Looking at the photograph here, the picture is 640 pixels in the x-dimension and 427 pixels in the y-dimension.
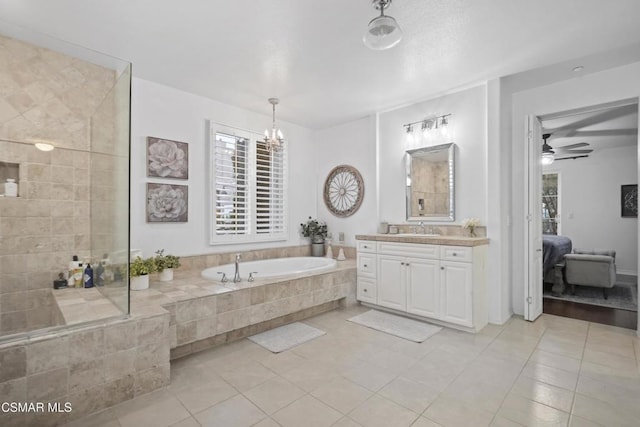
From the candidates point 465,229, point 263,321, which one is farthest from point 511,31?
point 263,321

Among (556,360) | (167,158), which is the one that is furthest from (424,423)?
(167,158)

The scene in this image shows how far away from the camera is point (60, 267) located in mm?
2799

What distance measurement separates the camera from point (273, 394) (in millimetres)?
2127

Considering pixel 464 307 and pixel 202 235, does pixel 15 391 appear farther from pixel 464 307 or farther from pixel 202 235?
pixel 464 307

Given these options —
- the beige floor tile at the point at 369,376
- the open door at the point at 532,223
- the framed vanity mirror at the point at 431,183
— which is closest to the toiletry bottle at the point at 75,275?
the beige floor tile at the point at 369,376

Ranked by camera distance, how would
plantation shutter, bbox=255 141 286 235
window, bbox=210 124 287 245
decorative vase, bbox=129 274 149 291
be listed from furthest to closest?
plantation shutter, bbox=255 141 286 235 → window, bbox=210 124 287 245 → decorative vase, bbox=129 274 149 291

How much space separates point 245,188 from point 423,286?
2.67m

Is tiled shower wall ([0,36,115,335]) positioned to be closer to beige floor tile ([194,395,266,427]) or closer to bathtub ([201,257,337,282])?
beige floor tile ([194,395,266,427])

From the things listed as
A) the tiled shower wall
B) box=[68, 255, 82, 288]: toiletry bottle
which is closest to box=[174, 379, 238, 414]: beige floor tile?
the tiled shower wall

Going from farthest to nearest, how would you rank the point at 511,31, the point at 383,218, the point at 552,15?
the point at 383,218, the point at 511,31, the point at 552,15

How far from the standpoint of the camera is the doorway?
364 centimetres

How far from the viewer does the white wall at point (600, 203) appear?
6.18 m

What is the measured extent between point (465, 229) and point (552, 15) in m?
2.16

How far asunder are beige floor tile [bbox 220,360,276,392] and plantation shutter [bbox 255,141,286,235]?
232cm
